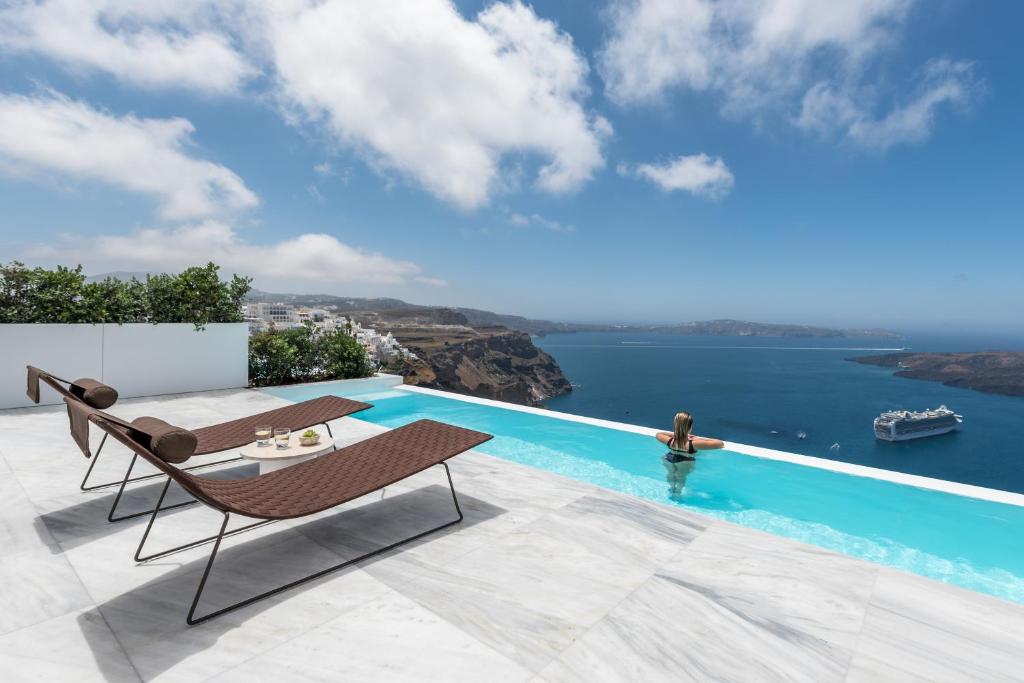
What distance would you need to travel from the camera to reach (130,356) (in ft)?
24.1

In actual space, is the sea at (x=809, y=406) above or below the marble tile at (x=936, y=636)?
below

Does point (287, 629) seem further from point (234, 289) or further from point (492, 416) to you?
point (234, 289)

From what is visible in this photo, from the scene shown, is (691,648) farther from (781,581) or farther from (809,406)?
(809,406)

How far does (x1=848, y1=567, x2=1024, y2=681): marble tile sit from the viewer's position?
6.16 ft

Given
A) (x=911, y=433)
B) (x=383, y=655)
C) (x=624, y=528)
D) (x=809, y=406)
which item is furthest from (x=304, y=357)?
(x=809, y=406)

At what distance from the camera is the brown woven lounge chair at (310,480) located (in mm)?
2020

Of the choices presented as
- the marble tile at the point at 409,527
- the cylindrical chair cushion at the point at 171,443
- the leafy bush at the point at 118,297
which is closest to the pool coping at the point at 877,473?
the marble tile at the point at 409,527

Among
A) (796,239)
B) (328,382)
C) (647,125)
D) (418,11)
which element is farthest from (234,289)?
(796,239)

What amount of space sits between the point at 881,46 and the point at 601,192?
1377 cm

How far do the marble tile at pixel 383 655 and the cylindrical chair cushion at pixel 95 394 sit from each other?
7.05ft

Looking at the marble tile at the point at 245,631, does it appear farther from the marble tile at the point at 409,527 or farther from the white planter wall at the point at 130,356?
the white planter wall at the point at 130,356

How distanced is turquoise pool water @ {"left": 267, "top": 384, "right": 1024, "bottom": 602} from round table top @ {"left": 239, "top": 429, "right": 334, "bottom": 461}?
8.09ft

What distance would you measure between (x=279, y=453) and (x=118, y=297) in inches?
241

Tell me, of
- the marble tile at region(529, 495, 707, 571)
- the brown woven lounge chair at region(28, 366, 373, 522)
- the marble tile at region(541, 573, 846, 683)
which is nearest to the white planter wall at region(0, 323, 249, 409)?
the brown woven lounge chair at region(28, 366, 373, 522)
